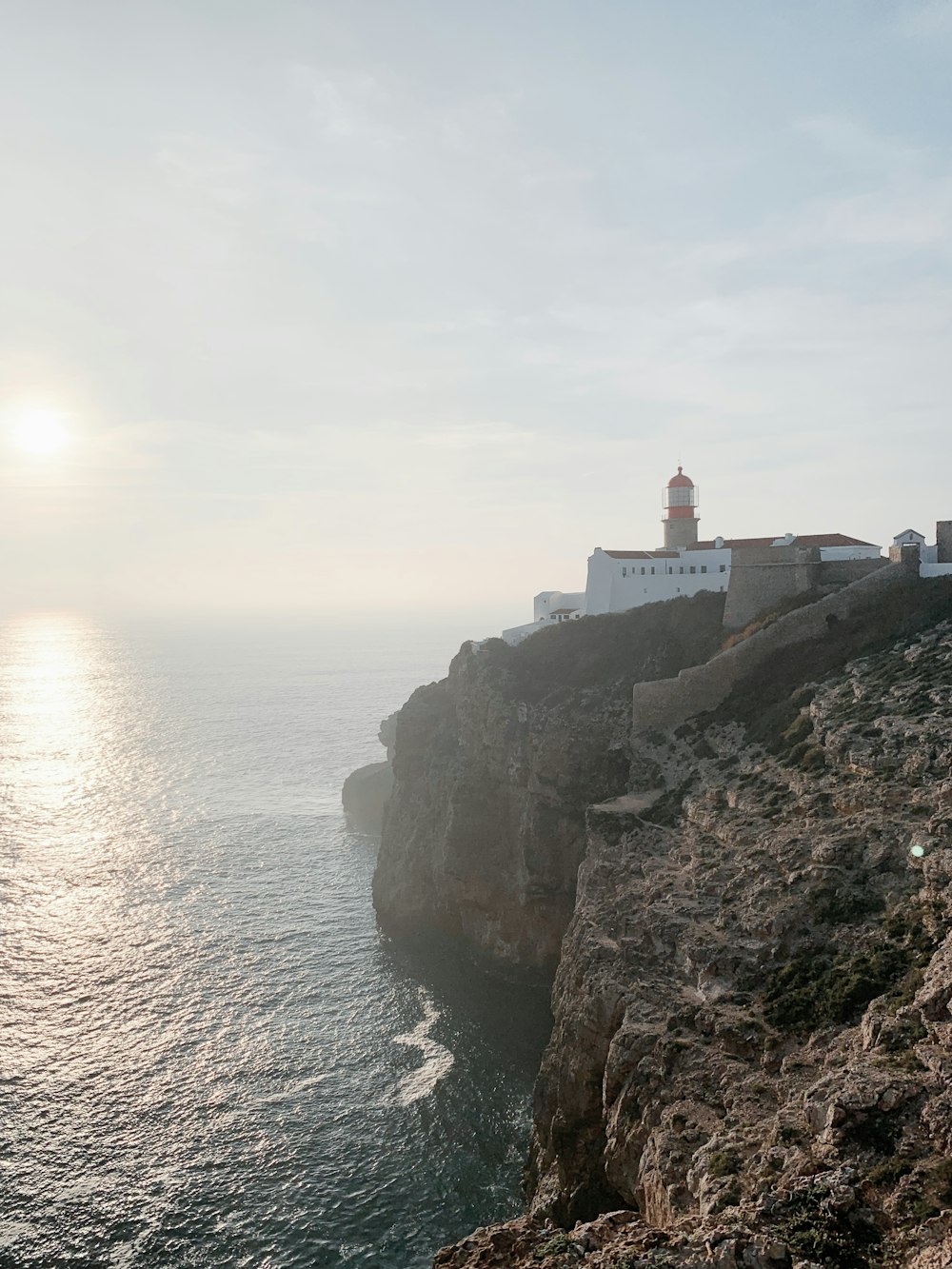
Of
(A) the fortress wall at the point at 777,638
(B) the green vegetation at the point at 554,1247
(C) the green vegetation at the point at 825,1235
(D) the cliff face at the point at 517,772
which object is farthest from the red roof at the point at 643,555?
(C) the green vegetation at the point at 825,1235

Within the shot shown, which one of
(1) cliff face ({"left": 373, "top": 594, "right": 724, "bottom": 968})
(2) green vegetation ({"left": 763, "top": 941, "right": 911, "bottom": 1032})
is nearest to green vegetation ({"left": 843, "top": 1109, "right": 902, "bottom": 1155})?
(2) green vegetation ({"left": 763, "top": 941, "right": 911, "bottom": 1032})

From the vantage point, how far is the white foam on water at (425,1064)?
37.8m

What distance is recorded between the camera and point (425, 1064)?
131 feet

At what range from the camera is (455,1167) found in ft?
A: 110

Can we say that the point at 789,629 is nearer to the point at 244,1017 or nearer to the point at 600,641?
the point at 600,641

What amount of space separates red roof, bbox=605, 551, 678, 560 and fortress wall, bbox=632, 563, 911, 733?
Result: 21.9 m

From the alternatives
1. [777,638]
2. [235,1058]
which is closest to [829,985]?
[777,638]

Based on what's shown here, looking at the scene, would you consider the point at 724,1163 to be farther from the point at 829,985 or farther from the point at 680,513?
the point at 680,513

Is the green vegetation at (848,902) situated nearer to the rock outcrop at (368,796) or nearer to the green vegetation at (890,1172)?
the green vegetation at (890,1172)

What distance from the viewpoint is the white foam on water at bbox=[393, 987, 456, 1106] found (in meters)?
37.8

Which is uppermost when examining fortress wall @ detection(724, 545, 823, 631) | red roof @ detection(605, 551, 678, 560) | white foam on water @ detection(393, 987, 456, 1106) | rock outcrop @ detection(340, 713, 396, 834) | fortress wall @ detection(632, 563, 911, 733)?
red roof @ detection(605, 551, 678, 560)

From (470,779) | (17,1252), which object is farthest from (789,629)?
(17,1252)

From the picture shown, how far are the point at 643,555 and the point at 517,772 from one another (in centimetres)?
2444

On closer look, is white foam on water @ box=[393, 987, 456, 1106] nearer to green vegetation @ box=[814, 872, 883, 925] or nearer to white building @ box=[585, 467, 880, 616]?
green vegetation @ box=[814, 872, 883, 925]
